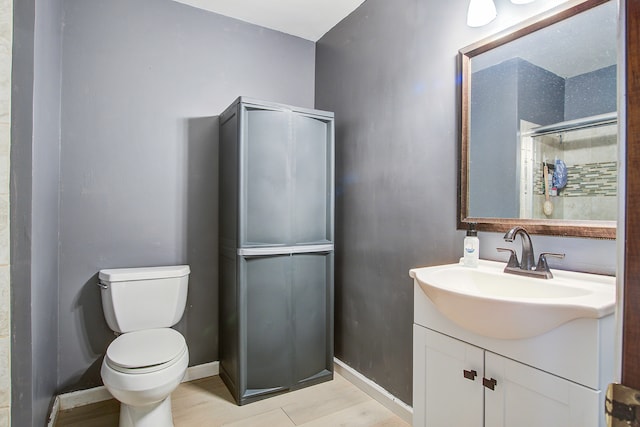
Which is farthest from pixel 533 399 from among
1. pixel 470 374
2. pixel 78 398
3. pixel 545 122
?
pixel 78 398

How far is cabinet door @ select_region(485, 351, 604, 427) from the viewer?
0.89 metres

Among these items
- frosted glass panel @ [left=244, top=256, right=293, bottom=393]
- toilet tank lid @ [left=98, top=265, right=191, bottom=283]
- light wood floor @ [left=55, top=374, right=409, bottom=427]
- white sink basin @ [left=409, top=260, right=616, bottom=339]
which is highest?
white sink basin @ [left=409, top=260, right=616, bottom=339]

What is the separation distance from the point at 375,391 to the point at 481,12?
2.07m

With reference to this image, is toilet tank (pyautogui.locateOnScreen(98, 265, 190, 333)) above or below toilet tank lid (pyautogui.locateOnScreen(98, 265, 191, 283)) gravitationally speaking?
below

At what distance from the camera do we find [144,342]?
70.6 inches

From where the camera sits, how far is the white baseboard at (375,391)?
6.28 ft

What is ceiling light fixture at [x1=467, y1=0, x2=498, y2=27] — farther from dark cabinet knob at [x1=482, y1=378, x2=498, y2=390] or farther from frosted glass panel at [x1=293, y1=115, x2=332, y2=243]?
dark cabinet knob at [x1=482, y1=378, x2=498, y2=390]

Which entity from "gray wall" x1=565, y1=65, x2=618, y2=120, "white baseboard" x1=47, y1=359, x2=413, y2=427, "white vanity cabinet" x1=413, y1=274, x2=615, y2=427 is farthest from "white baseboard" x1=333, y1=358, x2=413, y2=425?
"gray wall" x1=565, y1=65, x2=618, y2=120

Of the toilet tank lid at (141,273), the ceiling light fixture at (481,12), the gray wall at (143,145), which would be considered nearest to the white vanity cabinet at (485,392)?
the ceiling light fixture at (481,12)

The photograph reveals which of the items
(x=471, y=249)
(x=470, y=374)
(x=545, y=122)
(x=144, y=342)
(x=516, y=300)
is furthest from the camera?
(x=144, y=342)

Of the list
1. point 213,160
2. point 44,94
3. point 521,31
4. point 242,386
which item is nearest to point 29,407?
point 242,386

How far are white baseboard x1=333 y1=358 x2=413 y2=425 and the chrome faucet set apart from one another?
41.2 inches

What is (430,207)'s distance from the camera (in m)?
1.82

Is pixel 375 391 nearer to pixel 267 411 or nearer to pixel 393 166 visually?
pixel 267 411
